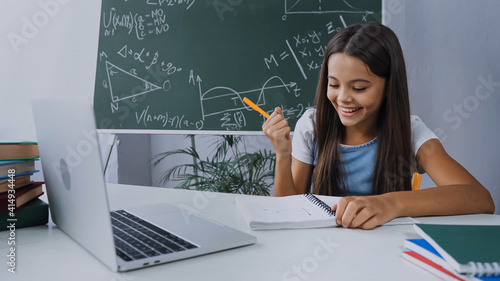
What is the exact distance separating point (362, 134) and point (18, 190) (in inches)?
42.9

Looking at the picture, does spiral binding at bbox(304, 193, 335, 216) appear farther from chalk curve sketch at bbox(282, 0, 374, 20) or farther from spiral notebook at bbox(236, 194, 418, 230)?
chalk curve sketch at bbox(282, 0, 374, 20)

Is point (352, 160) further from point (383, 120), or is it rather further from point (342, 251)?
point (342, 251)

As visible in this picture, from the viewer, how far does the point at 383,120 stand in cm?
142

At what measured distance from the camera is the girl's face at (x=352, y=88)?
1.28 metres

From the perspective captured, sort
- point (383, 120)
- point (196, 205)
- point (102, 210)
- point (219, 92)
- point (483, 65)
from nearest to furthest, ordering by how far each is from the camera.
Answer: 1. point (102, 210)
2. point (196, 205)
3. point (383, 120)
4. point (483, 65)
5. point (219, 92)

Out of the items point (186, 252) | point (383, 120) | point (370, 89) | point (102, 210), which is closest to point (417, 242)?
point (186, 252)

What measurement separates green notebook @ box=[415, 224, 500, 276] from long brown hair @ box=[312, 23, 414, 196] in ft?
→ 2.05

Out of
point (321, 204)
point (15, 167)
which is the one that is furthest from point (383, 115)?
point (15, 167)

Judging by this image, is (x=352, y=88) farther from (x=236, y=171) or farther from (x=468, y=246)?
(x=236, y=171)

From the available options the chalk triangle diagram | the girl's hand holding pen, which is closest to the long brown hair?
the girl's hand holding pen

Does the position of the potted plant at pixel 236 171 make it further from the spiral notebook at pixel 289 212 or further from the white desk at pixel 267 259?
the white desk at pixel 267 259

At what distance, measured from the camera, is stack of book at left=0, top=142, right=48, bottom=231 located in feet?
2.68

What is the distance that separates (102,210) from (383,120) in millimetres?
1096

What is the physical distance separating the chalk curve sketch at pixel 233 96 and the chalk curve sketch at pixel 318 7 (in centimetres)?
35
